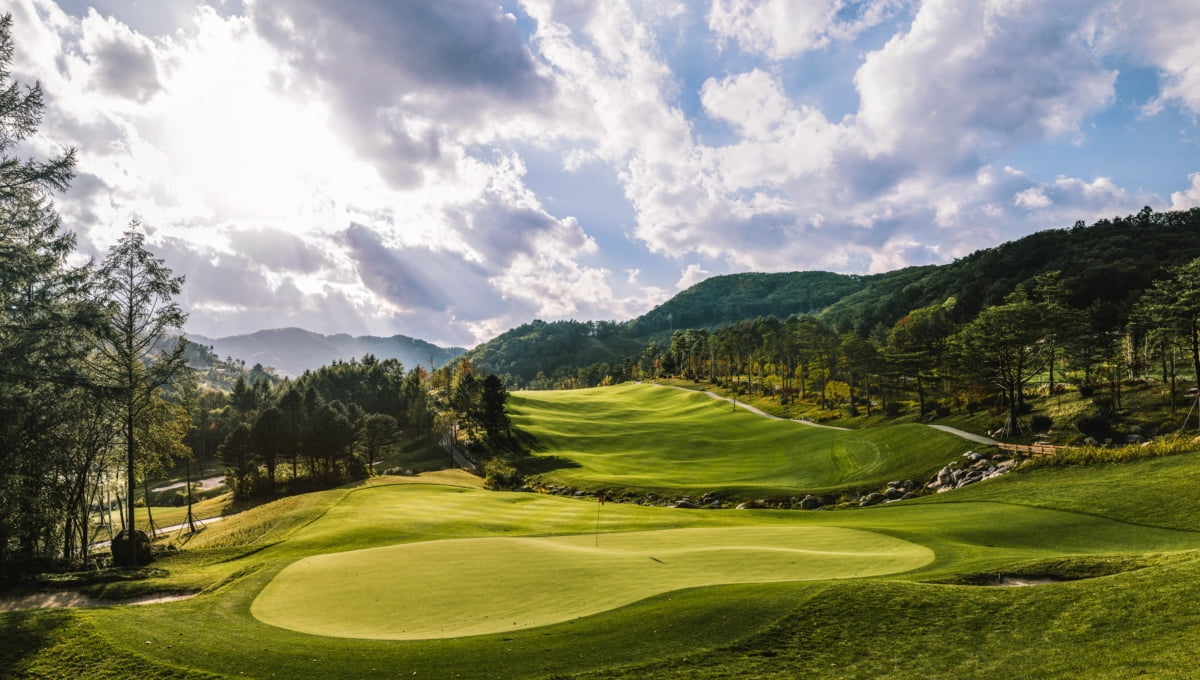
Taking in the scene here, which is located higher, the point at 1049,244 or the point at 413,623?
the point at 1049,244

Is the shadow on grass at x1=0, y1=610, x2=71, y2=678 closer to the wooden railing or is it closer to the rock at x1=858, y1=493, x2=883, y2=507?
the rock at x1=858, y1=493, x2=883, y2=507

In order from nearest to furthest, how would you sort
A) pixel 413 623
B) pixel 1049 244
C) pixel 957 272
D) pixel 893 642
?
1. pixel 893 642
2. pixel 413 623
3. pixel 1049 244
4. pixel 957 272

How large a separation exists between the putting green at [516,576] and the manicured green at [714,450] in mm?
23298

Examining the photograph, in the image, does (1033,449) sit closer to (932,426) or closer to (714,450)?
(932,426)

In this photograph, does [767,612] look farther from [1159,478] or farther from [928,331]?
[928,331]

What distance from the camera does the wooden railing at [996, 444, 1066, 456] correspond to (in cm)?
3666

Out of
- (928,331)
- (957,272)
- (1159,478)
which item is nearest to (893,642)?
(1159,478)

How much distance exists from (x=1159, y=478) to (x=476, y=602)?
117ft

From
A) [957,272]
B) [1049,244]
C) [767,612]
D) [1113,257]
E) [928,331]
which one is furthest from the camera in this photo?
[957,272]

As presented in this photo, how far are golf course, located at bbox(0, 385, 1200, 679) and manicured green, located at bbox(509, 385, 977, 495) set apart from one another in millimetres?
11151

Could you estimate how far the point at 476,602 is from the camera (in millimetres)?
15219

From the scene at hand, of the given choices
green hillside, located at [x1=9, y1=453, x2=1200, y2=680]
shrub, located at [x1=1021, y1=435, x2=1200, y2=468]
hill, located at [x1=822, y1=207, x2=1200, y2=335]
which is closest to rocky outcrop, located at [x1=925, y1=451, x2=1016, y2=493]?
shrub, located at [x1=1021, y1=435, x2=1200, y2=468]

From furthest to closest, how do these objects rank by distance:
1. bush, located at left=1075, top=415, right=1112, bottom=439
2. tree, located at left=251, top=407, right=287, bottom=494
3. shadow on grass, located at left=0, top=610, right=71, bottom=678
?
tree, located at left=251, top=407, right=287, bottom=494 < bush, located at left=1075, top=415, right=1112, bottom=439 < shadow on grass, located at left=0, top=610, right=71, bottom=678

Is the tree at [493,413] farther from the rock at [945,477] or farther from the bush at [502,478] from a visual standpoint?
the rock at [945,477]
